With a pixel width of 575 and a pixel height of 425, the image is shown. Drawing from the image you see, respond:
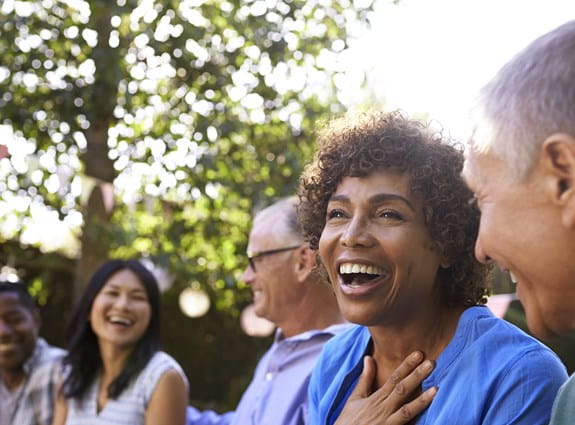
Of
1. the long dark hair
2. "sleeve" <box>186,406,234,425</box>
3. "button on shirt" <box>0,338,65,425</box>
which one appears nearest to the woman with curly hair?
"sleeve" <box>186,406,234,425</box>

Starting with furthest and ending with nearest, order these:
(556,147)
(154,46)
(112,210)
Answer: (112,210) → (154,46) → (556,147)

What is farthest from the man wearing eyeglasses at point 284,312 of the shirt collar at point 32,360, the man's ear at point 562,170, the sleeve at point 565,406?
the man's ear at point 562,170

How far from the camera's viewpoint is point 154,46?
616cm

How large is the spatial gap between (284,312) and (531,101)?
2.29 meters

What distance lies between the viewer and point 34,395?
4.29 metres

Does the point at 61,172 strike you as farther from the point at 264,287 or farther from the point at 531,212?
the point at 531,212

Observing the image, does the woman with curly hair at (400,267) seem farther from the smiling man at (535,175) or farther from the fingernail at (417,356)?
the smiling man at (535,175)

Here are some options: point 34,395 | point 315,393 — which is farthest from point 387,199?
point 34,395

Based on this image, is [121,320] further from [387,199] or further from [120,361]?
[387,199]

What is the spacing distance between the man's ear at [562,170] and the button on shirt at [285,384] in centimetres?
180

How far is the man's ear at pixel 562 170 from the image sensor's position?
115 centimetres

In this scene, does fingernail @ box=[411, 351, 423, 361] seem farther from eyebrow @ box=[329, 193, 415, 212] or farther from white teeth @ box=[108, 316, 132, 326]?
white teeth @ box=[108, 316, 132, 326]

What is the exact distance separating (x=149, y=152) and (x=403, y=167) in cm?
455

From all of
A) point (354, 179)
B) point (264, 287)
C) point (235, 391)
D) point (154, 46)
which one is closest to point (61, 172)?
point (154, 46)
